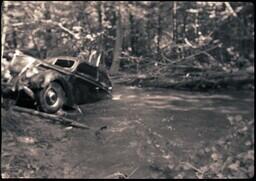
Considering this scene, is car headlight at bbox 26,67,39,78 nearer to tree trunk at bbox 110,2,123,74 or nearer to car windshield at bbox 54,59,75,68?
car windshield at bbox 54,59,75,68

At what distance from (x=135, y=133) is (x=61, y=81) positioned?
0.96m

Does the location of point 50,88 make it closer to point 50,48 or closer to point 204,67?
point 50,48

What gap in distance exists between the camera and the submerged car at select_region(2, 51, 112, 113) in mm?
2258

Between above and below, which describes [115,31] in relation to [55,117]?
above

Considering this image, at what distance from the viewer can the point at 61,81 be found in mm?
2264

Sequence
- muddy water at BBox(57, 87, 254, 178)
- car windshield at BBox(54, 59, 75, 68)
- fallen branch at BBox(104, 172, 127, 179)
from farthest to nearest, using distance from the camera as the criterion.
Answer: fallen branch at BBox(104, 172, 127, 179)
muddy water at BBox(57, 87, 254, 178)
car windshield at BBox(54, 59, 75, 68)

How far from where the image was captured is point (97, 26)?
2.37 metres

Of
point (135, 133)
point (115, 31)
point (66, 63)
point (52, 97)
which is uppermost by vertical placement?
point (115, 31)

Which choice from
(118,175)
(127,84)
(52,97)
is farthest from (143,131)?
(52,97)

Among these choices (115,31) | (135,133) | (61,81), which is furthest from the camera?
(135,133)

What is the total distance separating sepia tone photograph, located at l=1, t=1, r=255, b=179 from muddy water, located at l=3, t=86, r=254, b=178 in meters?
0.01

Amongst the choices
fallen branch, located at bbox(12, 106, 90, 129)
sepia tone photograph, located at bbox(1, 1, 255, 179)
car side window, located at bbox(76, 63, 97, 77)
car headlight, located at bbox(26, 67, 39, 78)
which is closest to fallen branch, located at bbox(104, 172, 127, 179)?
sepia tone photograph, located at bbox(1, 1, 255, 179)

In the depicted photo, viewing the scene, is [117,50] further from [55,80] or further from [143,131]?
[143,131]

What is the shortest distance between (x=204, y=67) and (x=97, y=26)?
110 cm
